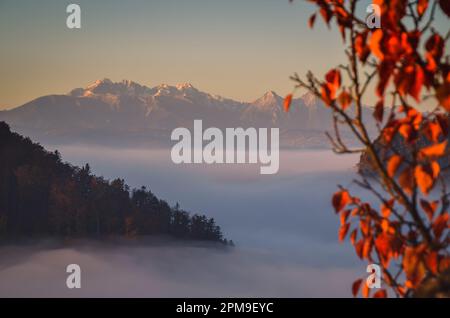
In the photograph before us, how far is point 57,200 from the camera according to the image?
44.7 metres

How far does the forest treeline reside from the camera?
45.4 m

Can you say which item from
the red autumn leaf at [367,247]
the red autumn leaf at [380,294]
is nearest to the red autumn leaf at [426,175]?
the red autumn leaf at [367,247]

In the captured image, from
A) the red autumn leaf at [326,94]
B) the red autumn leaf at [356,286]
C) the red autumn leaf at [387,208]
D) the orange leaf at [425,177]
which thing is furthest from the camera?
the red autumn leaf at [356,286]

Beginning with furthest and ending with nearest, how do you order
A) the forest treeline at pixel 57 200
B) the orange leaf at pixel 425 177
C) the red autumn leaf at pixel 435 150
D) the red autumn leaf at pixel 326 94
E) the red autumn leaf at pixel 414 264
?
the forest treeline at pixel 57 200
the red autumn leaf at pixel 326 94
the red autumn leaf at pixel 414 264
the orange leaf at pixel 425 177
the red autumn leaf at pixel 435 150

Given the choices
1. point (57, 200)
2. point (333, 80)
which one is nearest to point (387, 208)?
point (333, 80)

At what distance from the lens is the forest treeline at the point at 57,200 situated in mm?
45375

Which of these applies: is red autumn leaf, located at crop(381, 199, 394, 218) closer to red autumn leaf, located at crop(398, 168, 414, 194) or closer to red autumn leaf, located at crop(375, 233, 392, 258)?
red autumn leaf, located at crop(375, 233, 392, 258)

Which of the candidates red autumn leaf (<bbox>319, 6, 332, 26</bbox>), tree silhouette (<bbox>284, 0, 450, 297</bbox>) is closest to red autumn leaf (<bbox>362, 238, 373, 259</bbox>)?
tree silhouette (<bbox>284, 0, 450, 297</bbox>)

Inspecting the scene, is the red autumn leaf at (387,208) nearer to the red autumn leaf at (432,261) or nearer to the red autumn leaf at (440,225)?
the red autumn leaf at (440,225)

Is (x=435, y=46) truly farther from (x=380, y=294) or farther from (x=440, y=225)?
(x=380, y=294)

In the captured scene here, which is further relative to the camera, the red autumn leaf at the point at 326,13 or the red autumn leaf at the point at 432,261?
the red autumn leaf at the point at 326,13
